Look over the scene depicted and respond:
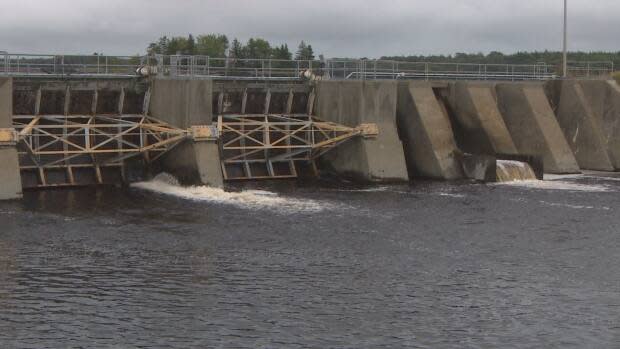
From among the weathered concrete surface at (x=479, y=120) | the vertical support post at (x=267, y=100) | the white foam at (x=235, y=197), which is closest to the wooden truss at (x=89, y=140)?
the white foam at (x=235, y=197)

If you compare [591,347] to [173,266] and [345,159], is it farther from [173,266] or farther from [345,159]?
[345,159]

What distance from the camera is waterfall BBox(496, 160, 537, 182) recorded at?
153 ft

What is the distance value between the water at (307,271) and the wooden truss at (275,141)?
22.7ft

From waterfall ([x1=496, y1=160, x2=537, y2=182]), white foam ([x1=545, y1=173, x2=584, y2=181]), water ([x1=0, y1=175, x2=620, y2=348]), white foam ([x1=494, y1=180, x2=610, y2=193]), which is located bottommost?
water ([x1=0, y1=175, x2=620, y2=348])

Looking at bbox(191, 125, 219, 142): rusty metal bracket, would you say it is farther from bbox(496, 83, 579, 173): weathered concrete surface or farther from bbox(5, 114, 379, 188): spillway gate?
bbox(496, 83, 579, 173): weathered concrete surface

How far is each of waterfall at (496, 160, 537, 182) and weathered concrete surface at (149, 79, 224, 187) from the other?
1475 cm

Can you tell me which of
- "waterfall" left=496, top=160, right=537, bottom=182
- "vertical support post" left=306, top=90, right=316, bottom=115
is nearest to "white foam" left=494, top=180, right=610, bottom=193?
"waterfall" left=496, top=160, right=537, bottom=182

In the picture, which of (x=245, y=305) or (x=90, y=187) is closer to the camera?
(x=245, y=305)

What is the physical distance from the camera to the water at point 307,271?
66.6ft

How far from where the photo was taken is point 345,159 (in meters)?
48.0

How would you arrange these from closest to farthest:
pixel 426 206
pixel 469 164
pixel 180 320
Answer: pixel 180 320 < pixel 426 206 < pixel 469 164

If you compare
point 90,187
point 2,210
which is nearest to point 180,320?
point 2,210

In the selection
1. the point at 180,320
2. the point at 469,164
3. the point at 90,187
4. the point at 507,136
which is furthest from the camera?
the point at 507,136

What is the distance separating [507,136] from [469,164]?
195 inches
